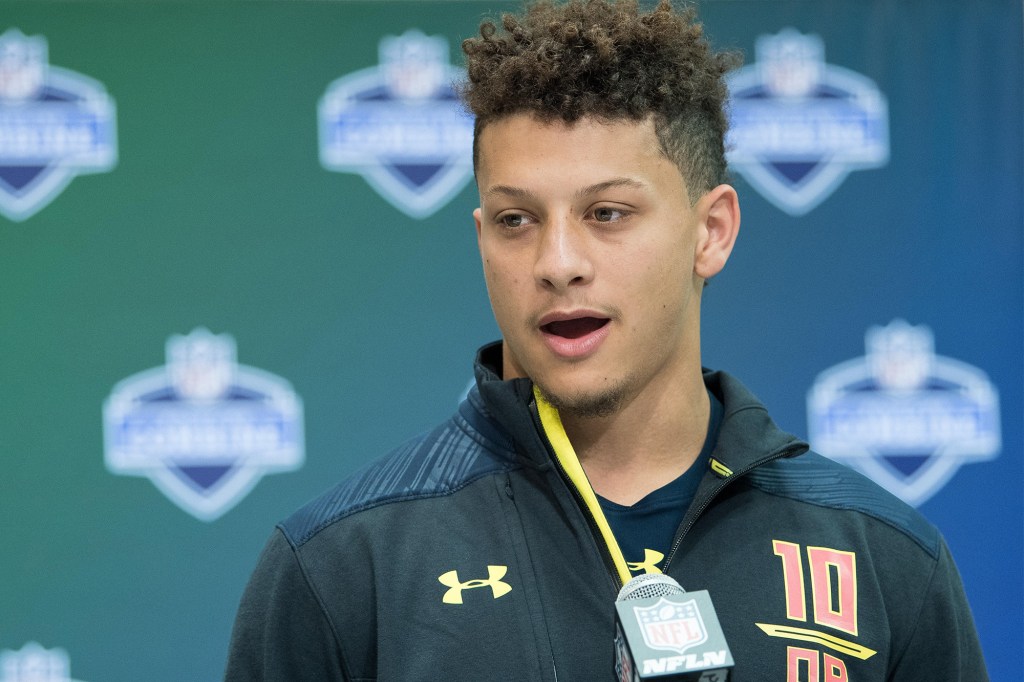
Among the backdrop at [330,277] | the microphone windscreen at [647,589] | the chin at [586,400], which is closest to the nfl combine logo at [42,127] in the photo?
the backdrop at [330,277]

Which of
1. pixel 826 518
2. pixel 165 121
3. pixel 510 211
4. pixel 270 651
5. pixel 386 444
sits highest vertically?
pixel 165 121

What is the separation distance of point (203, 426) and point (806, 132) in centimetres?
163

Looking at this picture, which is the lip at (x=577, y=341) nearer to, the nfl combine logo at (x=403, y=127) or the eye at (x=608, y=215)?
the eye at (x=608, y=215)

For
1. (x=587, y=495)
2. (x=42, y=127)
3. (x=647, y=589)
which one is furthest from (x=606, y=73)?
(x=42, y=127)

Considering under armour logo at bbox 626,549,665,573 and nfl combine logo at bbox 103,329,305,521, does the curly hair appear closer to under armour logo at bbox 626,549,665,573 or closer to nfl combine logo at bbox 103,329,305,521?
under armour logo at bbox 626,549,665,573

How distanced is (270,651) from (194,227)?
1.60 m

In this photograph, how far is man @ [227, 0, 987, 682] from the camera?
127 centimetres

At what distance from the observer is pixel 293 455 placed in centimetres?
269

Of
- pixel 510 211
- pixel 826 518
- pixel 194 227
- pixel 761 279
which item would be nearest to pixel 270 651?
pixel 510 211

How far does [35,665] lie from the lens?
8.46 ft

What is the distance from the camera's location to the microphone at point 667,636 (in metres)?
1.01

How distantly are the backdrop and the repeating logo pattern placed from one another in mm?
10

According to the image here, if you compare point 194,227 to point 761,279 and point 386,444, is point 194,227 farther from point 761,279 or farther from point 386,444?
point 761,279

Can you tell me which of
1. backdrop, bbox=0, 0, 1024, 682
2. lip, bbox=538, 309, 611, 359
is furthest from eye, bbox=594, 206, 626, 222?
backdrop, bbox=0, 0, 1024, 682
